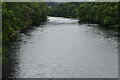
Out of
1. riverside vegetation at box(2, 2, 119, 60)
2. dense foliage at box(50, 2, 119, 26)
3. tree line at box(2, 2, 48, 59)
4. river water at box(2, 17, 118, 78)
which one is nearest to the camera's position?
river water at box(2, 17, 118, 78)

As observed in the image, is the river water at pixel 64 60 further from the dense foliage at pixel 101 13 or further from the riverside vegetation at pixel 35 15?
the dense foliage at pixel 101 13

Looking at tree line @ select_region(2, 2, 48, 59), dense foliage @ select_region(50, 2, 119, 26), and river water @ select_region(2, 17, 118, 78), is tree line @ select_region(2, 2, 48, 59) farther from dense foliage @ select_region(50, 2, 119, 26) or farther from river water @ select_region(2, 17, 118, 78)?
dense foliage @ select_region(50, 2, 119, 26)

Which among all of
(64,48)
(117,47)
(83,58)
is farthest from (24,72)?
(117,47)

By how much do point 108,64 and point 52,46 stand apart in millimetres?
17496

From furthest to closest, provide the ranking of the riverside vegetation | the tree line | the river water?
the riverside vegetation → the tree line → the river water

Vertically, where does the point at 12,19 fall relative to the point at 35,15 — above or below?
above

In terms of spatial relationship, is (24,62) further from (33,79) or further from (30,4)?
(30,4)

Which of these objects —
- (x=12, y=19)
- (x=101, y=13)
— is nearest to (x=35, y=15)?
(x=101, y=13)

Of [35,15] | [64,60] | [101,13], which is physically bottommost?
[35,15]

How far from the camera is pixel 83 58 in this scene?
42.7 meters

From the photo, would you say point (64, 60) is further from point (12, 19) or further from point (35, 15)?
point (35, 15)

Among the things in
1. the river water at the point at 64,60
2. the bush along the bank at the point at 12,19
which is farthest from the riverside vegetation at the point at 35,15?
the river water at the point at 64,60

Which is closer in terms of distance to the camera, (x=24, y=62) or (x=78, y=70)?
(x=78, y=70)

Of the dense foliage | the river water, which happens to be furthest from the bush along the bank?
the dense foliage
